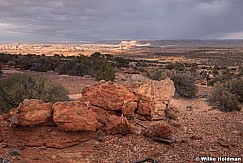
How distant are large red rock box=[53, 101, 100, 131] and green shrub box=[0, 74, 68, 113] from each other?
331 centimetres

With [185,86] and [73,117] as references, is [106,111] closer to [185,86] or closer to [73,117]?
[73,117]

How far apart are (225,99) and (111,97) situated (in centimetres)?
720

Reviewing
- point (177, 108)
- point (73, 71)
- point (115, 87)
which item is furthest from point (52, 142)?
point (73, 71)

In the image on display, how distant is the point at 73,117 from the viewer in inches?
357

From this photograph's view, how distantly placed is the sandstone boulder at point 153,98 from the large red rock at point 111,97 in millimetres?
448

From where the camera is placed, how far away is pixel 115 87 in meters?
11.4

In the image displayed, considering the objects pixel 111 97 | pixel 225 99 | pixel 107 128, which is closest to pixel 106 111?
pixel 111 97

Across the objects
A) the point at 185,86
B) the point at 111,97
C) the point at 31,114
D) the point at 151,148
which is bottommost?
the point at 151,148

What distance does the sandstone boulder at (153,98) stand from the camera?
1182 centimetres

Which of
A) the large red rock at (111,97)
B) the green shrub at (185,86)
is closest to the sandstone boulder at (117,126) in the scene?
the large red rock at (111,97)

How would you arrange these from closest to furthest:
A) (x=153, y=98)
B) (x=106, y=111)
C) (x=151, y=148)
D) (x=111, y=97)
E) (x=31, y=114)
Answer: (x=31, y=114) → (x=151, y=148) → (x=106, y=111) → (x=111, y=97) → (x=153, y=98)

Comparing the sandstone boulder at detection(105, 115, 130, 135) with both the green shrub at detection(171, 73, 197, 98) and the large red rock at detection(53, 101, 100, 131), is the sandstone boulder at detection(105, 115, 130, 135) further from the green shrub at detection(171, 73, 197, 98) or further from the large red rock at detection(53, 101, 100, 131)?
the green shrub at detection(171, 73, 197, 98)

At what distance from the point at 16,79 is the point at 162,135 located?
6.94 meters

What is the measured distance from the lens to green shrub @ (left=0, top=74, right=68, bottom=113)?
12.0 m
